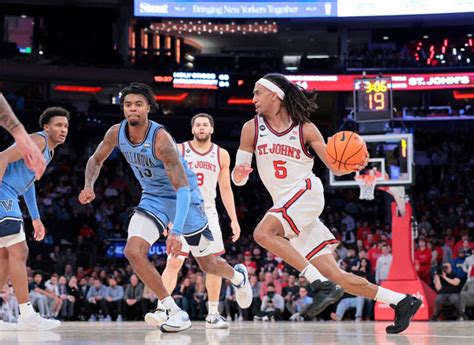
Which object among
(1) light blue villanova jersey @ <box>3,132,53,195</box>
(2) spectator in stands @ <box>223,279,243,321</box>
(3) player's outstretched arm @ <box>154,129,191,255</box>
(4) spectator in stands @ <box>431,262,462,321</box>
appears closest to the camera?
(3) player's outstretched arm @ <box>154,129,191,255</box>

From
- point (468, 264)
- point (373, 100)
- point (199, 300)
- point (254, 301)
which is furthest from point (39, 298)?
point (468, 264)

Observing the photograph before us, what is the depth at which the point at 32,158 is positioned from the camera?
512 centimetres

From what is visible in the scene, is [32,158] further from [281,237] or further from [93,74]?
[93,74]

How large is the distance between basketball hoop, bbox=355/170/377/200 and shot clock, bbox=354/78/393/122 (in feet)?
4.85

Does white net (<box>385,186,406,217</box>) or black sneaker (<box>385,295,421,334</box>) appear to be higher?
white net (<box>385,186,406,217</box>)

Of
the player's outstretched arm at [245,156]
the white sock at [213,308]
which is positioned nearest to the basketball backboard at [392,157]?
the white sock at [213,308]

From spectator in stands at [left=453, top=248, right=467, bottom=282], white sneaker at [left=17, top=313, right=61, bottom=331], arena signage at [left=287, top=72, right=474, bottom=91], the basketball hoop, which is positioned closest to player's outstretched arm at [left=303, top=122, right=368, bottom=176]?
white sneaker at [left=17, top=313, right=61, bottom=331]

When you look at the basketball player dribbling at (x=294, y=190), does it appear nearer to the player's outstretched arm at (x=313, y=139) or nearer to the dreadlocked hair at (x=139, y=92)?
the player's outstretched arm at (x=313, y=139)

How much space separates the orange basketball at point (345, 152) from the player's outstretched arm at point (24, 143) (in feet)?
8.23

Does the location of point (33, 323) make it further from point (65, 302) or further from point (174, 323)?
point (65, 302)

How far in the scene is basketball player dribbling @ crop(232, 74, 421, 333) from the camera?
6887 millimetres

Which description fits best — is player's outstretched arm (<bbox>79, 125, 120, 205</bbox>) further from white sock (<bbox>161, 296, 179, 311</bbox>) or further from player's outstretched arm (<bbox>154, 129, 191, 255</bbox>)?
white sock (<bbox>161, 296, 179, 311</bbox>)

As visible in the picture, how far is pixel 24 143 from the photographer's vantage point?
5180mm

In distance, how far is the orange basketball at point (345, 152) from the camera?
6930 mm
